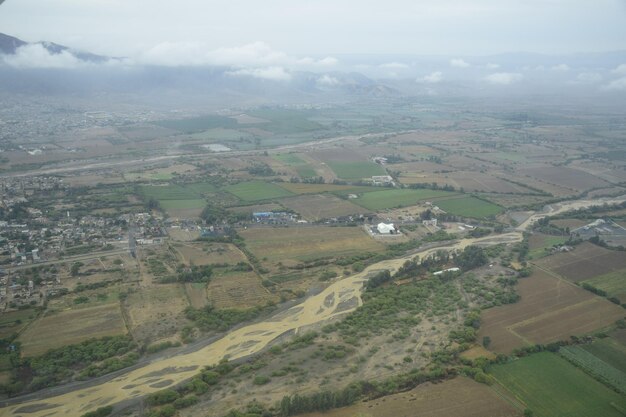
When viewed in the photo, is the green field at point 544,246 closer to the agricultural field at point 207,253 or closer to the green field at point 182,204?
the agricultural field at point 207,253

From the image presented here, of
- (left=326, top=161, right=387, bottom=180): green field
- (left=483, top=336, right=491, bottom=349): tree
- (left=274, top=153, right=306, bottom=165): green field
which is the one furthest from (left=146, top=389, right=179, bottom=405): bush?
(left=274, top=153, right=306, bottom=165): green field

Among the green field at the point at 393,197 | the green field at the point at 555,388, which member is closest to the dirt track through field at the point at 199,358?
the green field at the point at 555,388

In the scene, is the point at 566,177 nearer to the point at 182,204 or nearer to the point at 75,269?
the point at 182,204

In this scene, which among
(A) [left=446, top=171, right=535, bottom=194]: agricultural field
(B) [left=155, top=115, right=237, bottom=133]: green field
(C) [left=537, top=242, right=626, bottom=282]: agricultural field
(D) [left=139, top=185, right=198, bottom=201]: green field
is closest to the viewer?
(C) [left=537, top=242, right=626, bottom=282]: agricultural field

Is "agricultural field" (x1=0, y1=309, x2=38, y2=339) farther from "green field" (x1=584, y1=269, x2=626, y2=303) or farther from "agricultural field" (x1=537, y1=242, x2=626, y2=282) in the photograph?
"green field" (x1=584, y1=269, x2=626, y2=303)

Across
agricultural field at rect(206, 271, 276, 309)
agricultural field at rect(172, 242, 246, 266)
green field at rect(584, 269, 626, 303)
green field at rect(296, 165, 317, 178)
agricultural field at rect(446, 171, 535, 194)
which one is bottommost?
agricultural field at rect(206, 271, 276, 309)

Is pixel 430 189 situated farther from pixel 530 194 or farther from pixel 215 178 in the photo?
pixel 215 178

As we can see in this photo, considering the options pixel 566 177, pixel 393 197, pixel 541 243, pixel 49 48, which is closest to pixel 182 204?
pixel 393 197
